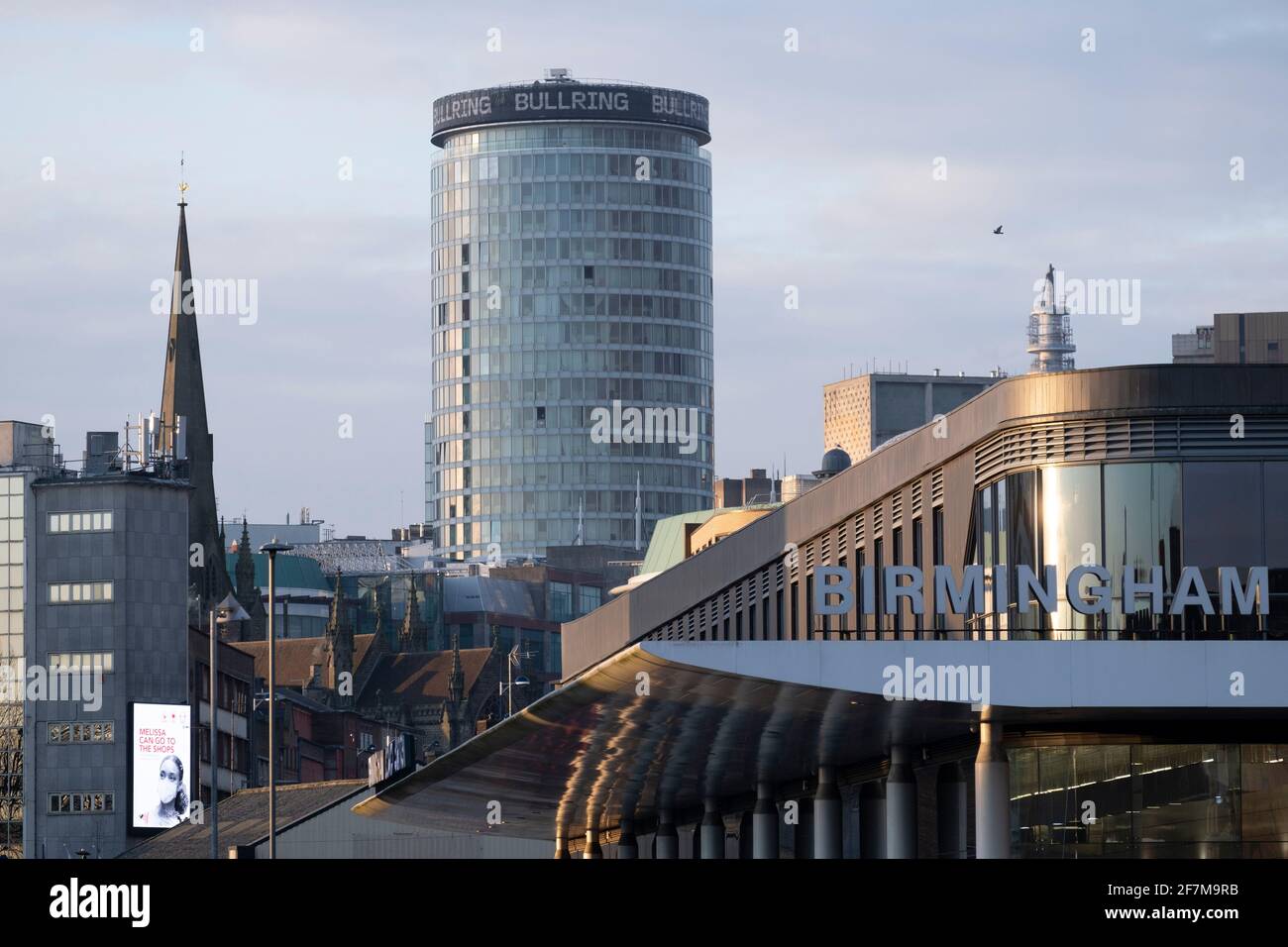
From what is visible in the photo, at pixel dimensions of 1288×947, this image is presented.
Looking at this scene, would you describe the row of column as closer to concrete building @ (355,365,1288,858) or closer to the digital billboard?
concrete building @ (355,365,1288,858)

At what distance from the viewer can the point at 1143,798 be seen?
1519 inches

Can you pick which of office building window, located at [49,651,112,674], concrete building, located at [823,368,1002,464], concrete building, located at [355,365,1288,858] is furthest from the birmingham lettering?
office building window, located at [49,651,112,674]

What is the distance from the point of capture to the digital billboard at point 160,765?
142625mm

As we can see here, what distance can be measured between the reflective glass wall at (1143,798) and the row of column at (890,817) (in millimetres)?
1052

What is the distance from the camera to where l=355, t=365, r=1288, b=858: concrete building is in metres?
32.9

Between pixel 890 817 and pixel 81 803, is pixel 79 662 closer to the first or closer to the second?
pixel 81 803

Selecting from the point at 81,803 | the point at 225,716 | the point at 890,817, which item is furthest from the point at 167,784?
the point at 890,817

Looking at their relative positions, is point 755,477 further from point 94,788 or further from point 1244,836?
point 1244,836

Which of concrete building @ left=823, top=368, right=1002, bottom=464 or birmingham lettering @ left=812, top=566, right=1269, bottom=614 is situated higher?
concrete building @ left=823, top=368, right=1002, bottom=464

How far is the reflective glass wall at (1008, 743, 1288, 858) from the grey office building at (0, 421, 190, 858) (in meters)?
111

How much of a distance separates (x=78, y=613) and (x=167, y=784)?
12680 mm

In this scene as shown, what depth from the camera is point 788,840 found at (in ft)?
208

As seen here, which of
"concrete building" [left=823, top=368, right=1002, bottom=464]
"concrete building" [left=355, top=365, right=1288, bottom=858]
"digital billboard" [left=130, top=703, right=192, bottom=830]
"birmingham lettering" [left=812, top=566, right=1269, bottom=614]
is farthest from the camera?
"digital billboard" [left=130, top=703, right=192, bottom=830]

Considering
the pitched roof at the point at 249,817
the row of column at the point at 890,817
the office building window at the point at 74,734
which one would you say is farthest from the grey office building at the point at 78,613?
the row of column at the point at 890,817
